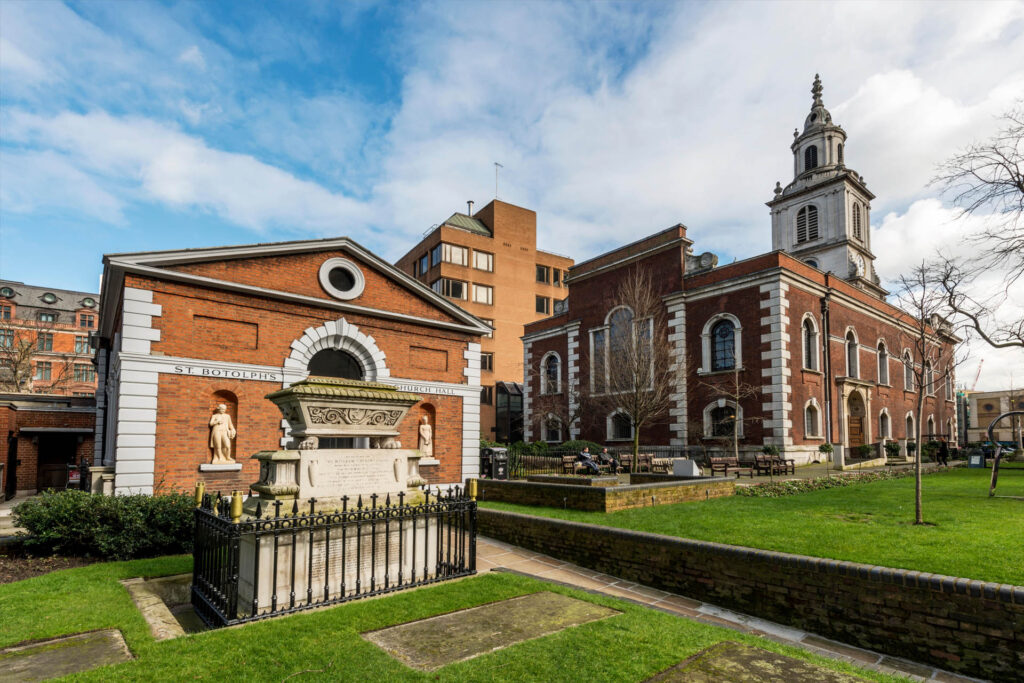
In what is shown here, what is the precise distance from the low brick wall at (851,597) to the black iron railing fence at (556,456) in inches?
480

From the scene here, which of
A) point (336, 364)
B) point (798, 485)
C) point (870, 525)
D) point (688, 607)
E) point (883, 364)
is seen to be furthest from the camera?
point (883, 364)

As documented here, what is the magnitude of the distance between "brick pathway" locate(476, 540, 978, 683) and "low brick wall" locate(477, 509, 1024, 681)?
0.14m

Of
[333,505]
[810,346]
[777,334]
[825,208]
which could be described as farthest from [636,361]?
[825,208]

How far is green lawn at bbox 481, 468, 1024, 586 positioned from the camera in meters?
7.00

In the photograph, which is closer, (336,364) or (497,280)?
(336,364)

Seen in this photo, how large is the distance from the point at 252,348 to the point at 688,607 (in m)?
12.9

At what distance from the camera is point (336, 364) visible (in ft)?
57.7

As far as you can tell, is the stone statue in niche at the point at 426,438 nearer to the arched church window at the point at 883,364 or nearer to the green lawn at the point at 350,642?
the green lawn at the point at 350,642

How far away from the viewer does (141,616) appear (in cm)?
585

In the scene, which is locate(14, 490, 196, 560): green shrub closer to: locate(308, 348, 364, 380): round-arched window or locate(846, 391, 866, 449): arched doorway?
locate(308, 348, 364, 380): round-arched window

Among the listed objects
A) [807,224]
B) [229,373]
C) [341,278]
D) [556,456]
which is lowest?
[556,456]

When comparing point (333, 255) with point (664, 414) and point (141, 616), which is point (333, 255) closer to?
point (141, 616)

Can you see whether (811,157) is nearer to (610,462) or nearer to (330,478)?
(610,462)

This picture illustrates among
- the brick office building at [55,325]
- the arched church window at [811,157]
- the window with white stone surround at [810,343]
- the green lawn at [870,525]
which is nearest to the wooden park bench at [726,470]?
the green lawn at [870,525]
